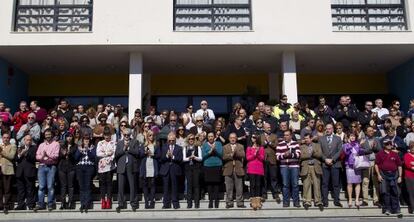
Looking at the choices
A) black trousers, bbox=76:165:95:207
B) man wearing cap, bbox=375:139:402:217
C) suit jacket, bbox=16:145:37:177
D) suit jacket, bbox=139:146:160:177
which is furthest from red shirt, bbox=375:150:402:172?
suit jacket, bbox=16:145:37:177

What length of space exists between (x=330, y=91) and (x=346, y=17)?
12.9 feet

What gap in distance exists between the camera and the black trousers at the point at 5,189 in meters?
10.7

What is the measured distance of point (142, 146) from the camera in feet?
35.7

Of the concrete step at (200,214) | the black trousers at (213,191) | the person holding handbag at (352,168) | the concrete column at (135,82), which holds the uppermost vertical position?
the concrete column at (135,82)

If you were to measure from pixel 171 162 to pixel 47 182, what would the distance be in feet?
8.83

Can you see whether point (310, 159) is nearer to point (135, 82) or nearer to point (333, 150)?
point (333, 150)

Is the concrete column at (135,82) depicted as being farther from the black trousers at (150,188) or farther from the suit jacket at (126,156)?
the black trousers at (150,188)

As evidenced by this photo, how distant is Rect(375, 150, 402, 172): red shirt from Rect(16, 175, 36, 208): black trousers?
24.6 feet

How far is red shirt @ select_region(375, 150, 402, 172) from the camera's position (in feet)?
34.8

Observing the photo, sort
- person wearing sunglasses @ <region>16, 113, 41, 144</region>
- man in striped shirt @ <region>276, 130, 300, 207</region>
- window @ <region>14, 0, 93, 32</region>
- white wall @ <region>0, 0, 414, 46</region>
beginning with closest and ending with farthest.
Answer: man in striped shirt @ <region>276, 130, 300, 207</region>
person wearing sunglasses @ <region>16, 113, 41, 144</region>
white wall @ <region>0, 0, 414, 46</region>
window @ <region>14, 0, 93, 32</region>

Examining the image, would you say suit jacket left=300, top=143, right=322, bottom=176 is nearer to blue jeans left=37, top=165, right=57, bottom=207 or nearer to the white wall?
the white wall

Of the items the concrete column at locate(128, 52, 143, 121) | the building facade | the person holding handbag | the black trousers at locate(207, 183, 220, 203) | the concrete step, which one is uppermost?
the building facade

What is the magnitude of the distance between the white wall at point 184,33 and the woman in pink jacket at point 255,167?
4286 millimetres

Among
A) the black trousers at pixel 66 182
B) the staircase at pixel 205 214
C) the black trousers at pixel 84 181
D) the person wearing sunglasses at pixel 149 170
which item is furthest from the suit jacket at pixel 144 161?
the black trousers at pixel 66 182
